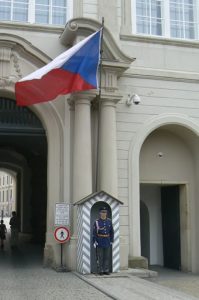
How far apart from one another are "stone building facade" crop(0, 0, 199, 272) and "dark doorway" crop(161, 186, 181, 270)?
4 centimetres

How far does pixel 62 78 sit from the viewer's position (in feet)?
38.7

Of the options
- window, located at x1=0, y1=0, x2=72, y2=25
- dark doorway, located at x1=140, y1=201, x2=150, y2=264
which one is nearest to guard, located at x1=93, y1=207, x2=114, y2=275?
dark doorway, located at x1=140, y1=201, x2=150, y2=264

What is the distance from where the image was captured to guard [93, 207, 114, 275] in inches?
447

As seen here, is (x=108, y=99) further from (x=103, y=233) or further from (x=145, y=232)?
(x=145, y=232)

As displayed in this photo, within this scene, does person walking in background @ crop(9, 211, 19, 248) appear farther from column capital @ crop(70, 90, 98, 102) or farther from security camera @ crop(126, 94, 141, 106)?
column capital @ crop(70, 90, 98, 102)

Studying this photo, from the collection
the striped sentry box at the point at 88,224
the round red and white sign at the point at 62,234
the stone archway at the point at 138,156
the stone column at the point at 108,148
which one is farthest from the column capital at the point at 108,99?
the round red and white sign at the point at 62,234

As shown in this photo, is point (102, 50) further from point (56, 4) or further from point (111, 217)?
point (111, 217)

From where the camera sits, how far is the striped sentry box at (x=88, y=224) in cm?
1173

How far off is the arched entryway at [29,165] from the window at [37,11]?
239 centimetres

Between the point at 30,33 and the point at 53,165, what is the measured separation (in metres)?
3.77

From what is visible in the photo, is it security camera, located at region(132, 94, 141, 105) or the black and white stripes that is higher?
security camera, located at region(132, 94, 141, 105)

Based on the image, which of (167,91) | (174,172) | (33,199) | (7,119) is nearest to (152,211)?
(174,172)

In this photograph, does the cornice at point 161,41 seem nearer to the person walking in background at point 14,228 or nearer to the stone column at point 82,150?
the stone column at point 82,150

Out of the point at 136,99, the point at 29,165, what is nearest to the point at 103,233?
the point at 136,99
